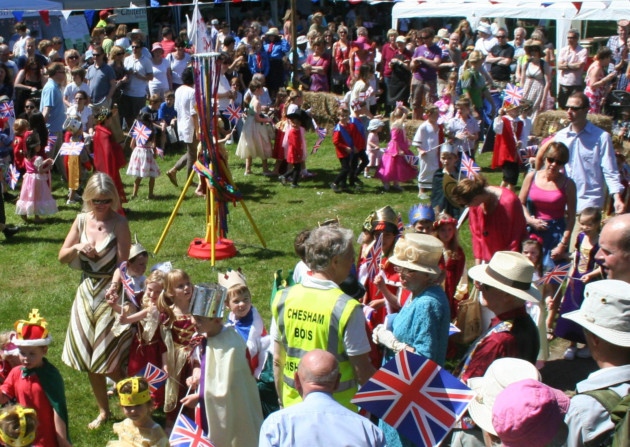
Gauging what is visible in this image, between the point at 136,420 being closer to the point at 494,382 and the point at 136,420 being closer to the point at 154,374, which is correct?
the point at 154,374

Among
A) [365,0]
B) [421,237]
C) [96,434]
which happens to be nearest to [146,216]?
[96,434]

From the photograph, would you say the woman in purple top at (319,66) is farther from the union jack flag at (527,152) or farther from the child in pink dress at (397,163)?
the union jack flag at (527,152)

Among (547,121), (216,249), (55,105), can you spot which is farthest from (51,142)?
(547,121)

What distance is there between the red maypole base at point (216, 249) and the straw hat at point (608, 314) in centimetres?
687

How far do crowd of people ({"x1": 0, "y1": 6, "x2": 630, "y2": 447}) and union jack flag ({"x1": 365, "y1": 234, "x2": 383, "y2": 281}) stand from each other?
0.01m

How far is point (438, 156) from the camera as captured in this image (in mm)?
12625

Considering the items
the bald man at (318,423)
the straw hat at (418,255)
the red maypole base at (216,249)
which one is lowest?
the red maypole base at (216,249)

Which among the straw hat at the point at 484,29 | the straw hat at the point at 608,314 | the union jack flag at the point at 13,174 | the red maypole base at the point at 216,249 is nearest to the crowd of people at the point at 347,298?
the straw hat at the point at 608,314

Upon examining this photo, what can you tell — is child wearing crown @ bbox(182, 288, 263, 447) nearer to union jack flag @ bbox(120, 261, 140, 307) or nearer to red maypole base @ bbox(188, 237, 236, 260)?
union jack flag @ bbox(120, 261, 140, 307)

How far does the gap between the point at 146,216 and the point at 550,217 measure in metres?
6.37

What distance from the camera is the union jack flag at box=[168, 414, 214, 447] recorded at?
197 inches

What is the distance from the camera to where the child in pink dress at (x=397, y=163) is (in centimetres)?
1298

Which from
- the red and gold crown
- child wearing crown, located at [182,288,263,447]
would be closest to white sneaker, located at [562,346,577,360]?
child wearing crown, located at [182,288,263,447]

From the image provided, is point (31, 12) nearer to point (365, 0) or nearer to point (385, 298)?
point (365, 0)
